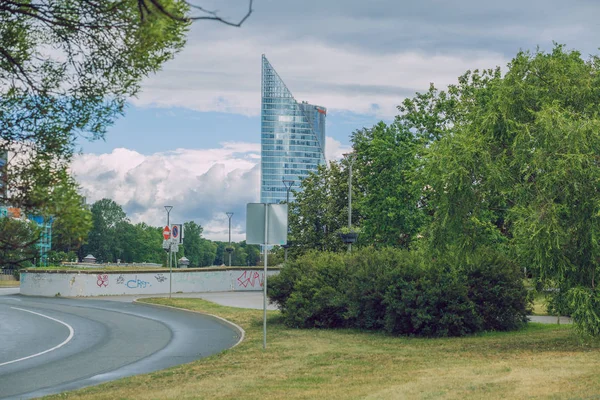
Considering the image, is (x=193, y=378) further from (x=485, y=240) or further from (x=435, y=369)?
(x=485, y=240)

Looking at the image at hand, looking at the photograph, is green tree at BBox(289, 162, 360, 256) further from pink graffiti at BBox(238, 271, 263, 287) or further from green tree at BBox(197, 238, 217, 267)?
green tree at BBox(197, 238, 217, 267)

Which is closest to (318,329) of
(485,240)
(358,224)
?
(485,240)

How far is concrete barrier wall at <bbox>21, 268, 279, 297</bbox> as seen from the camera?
4612 cm

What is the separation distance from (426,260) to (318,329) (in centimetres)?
417

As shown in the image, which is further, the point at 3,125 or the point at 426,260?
the point at 426,260

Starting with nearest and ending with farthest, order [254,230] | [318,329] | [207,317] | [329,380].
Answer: [329,380], [254,230], [318,329], [207,317]

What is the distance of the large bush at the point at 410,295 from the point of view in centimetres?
1870

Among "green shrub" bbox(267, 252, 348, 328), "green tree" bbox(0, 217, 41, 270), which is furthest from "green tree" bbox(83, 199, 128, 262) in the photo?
"green tree" bbox(0, 217, 41, 270)

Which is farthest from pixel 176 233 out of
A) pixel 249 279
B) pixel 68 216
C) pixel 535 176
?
pixel 68 216

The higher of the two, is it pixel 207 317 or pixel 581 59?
pixel 581 59

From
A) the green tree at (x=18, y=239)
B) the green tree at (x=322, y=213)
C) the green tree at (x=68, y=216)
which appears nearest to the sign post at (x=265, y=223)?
the green tree at (x=18, y=239)

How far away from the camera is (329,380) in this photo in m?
11.6

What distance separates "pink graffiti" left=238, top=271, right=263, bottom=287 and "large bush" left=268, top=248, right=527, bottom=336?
33085 millimetres

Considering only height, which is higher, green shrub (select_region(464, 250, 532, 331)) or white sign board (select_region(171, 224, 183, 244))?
white sign board (select_region(171, 224, 183, 244))
